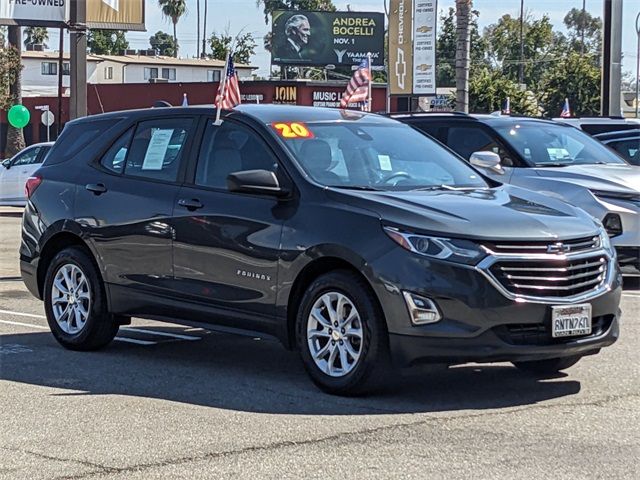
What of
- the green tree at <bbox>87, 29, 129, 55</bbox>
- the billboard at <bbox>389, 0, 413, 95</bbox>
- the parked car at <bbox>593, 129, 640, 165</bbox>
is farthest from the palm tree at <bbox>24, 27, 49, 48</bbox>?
the parked car at <bbox>593, 129, 640, 165</bbox>

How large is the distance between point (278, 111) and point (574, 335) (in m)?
2.74

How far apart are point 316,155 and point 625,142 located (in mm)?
10095

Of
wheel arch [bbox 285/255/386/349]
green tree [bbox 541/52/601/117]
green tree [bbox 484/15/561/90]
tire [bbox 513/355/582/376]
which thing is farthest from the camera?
green tree [bbox 484/15/561/90]

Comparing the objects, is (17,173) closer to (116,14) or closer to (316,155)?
(116,14)

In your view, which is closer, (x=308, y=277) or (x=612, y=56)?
(x=308, y=277)

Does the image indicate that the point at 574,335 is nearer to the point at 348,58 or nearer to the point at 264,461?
the point at 264,461

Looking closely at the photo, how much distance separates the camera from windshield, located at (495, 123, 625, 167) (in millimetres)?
13062

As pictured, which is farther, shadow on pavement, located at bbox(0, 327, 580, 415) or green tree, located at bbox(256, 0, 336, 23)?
green tree, located at bbox(256, 0, 336, 23)

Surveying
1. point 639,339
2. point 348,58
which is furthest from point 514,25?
point 639,339

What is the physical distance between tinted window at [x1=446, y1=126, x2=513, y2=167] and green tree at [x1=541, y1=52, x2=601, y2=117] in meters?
51.2

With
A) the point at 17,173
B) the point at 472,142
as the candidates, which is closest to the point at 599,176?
the point at 472,142

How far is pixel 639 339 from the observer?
30.9 ft

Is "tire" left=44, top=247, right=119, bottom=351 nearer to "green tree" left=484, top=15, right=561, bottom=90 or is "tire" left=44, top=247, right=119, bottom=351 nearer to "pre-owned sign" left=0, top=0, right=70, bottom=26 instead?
"pre-owned sign" left=0, top=0, right=70, bottom=26

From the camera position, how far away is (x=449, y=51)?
313ft
